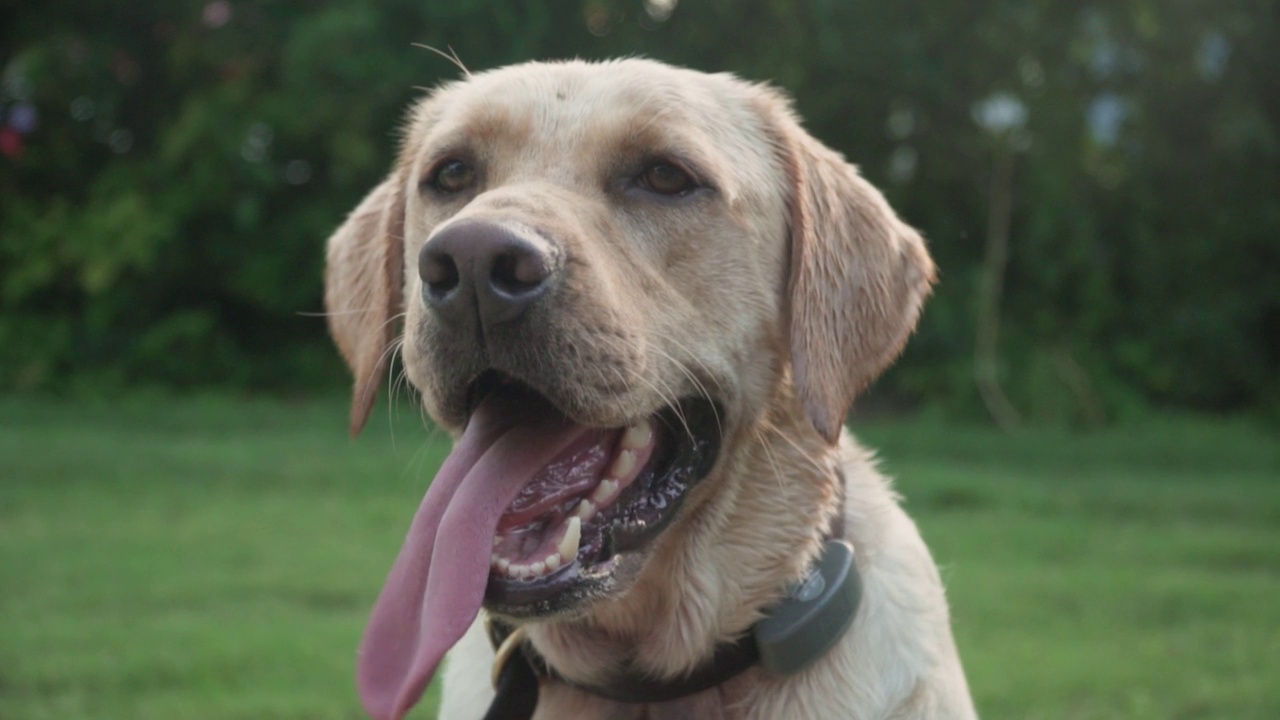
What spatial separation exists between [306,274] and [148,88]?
2361 mm

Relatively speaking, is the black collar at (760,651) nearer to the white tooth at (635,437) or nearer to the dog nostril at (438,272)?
the white tooth at (635,437)

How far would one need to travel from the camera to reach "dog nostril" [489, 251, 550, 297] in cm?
238

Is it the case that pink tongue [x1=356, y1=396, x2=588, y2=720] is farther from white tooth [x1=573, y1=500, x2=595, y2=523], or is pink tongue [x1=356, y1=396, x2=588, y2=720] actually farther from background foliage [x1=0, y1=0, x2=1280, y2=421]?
background foliage [x1=0, y1=0, x2=1280, y2=421]

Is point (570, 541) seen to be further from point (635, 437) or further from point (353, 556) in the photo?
point (353, 556)

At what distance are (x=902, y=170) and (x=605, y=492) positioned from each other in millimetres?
9149

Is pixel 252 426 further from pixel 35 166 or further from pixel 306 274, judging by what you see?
pixel 35 166

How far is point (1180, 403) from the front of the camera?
434 inches

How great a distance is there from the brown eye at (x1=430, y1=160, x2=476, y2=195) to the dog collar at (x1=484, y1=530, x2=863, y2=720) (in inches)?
39.7

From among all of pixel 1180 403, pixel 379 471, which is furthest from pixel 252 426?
pixel 1180 403

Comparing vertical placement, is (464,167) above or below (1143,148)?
above

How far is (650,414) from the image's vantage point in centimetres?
270

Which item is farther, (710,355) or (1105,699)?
(1105,699)

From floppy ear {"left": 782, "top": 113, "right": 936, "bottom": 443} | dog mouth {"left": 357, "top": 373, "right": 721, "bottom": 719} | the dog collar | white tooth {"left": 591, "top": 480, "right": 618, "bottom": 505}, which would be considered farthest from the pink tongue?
floppy ear {"left": 782, "top": 113, "right": 936, "bottom": 443}

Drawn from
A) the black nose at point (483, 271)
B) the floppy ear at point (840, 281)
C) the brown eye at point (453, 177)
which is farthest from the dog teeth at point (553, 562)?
the brown eye at point (453, 177)
